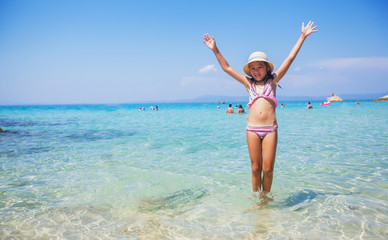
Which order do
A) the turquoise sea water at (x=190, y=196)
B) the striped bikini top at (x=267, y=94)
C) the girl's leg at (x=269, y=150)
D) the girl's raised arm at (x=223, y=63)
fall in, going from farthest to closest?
the girl's raised arm at (x=223, y=63) → the striped bikini top at (x=267, y=94) → the girl's leg at (x=269, y=150) → the turquoise sea water at (x=190, y=196)

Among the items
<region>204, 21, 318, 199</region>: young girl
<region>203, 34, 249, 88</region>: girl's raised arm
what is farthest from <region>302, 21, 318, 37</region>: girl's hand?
<region>203, 34, 249, 88</region>: girl's raised arm

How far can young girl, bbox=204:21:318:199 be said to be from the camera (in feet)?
13.0

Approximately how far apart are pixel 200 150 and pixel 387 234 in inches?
256

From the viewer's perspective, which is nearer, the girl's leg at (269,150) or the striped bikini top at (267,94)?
the girl's leg at (269,150)

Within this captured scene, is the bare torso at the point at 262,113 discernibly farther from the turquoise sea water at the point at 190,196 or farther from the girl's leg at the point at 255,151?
the turquoise sea water at the point at 190,196

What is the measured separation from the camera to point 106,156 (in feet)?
28.6

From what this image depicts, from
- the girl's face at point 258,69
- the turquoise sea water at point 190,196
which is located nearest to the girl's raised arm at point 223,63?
the girl's face at point 258,69

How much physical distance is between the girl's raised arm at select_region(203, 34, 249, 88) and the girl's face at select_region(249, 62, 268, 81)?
190mm

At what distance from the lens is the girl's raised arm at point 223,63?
4.29m

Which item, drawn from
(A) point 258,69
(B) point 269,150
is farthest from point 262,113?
(A) point 258,69

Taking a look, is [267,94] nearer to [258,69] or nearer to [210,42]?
[258,69]

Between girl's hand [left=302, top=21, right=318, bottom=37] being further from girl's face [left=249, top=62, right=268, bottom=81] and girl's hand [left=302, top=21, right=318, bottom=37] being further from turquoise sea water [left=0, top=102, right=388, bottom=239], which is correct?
turquoise sea water [left=0, top=102, right=388, bottom=239]

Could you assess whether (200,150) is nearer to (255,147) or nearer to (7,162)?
(255,147)

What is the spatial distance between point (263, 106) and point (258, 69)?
608 millimetres
